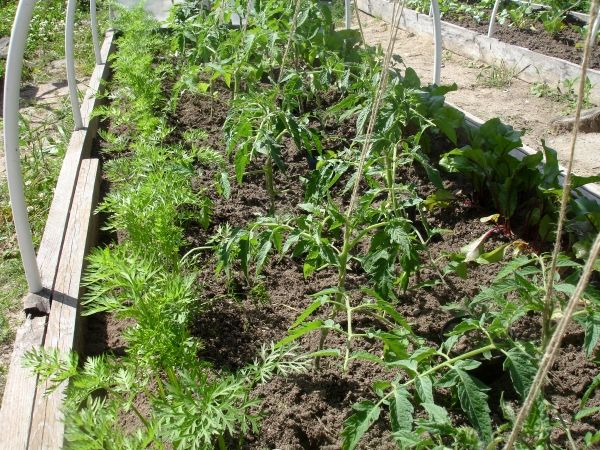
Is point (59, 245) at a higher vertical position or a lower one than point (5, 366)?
higher

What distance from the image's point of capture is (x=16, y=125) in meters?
2.34

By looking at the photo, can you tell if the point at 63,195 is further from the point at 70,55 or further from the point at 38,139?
the point at 38,139

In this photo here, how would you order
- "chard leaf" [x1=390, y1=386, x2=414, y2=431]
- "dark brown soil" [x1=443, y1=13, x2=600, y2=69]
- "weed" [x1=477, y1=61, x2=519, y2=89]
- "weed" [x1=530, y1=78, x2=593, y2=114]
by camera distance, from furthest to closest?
"dark brown soil" [x1=443, y1=13, x2=600, y2=69]
"weed" [x1=477, y1=61, x2=519, y2=89]
"weed" [x1=530, y1=78, x2=593, y2=114]
"chard leaf" [x1=390, y1=386, x2=414, y2=431]

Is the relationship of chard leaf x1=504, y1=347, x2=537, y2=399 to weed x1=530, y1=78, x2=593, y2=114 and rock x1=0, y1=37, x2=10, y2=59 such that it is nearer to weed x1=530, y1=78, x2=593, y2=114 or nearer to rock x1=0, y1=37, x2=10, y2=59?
weed x1=530, y1=78, x2=593, y2=114

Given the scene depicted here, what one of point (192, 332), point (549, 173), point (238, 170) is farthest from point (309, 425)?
point (549, 173)

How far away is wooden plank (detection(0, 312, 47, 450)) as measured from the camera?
1982 mm

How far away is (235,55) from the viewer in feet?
13.2

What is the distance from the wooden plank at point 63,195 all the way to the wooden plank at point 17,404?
45 cm

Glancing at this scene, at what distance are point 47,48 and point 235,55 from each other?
12.9ft

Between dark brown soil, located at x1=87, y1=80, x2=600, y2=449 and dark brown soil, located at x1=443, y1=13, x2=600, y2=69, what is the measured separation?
345 centimetres

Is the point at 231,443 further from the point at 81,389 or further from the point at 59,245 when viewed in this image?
the point at 59,245

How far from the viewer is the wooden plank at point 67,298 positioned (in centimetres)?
199

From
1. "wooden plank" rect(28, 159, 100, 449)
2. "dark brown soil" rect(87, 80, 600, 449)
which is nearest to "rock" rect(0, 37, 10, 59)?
"wooden plank" rect(28, 159, 100, 449)

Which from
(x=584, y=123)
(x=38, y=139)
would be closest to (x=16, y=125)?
(x=38, y=139)
